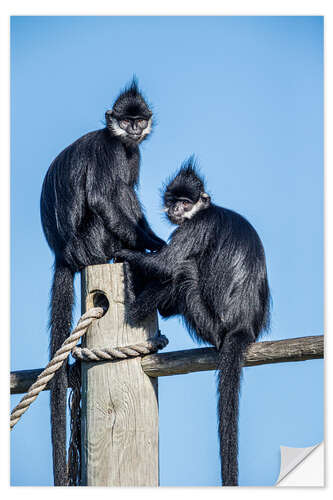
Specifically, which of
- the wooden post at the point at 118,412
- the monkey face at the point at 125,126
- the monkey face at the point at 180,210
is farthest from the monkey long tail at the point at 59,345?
the monkey face at the point at 125,126

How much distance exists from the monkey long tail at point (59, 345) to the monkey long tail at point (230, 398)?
872 millimetres

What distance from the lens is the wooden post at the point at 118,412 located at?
331 centimetres

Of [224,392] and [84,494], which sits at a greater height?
[224,392]

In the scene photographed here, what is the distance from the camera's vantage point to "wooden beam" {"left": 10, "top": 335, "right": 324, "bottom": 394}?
3.13 metres

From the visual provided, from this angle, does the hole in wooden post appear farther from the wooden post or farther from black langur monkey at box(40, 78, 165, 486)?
black langur monkey at box(40, 78, 165, 486)

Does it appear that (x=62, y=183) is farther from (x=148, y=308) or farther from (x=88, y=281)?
(x=148, y=308)

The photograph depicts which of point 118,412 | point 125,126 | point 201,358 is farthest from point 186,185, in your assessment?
point 118,412

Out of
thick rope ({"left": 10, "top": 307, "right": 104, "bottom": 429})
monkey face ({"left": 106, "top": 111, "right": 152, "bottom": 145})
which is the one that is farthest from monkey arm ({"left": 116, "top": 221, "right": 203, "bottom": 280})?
monkey face ({"left": 106, "top": 111, "right": 152, "bottom": 145})

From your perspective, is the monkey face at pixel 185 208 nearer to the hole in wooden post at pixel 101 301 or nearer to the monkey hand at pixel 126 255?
the monkey hand at pixel 126 255

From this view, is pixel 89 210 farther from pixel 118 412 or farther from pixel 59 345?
pixel 118 412

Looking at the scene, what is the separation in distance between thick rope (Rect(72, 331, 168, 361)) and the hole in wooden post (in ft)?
0.91
